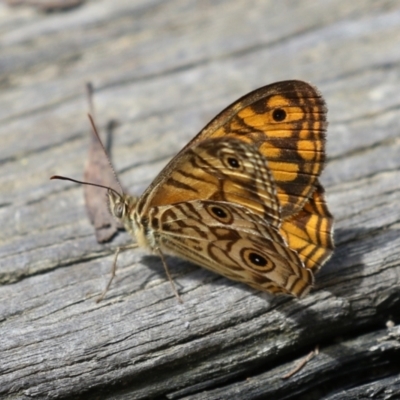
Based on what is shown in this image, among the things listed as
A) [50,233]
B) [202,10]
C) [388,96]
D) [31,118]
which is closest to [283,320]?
[50,233]

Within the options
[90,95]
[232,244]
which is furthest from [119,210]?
[90,95]

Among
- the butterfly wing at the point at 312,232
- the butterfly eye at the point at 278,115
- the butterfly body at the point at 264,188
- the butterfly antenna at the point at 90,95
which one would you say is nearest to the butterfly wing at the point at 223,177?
the butterfly body at the point at 264,188

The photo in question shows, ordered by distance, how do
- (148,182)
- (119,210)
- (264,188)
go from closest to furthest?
(264,188) → (119,210) → (148,182)

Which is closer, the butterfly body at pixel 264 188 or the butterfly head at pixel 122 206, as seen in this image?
the butterfly body at pixel 264 188

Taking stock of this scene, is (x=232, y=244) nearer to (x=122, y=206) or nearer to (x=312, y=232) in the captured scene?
(x=312, y=232)

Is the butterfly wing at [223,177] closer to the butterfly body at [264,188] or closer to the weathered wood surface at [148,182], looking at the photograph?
the butterfly body at [264,188]

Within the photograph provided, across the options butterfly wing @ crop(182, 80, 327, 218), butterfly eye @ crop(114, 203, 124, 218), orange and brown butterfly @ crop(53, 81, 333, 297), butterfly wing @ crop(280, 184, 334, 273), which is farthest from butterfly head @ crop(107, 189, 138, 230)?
butterfly wing @ crop(280, 184, 334, 273)

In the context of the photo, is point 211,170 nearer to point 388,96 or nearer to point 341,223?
point 341,223
